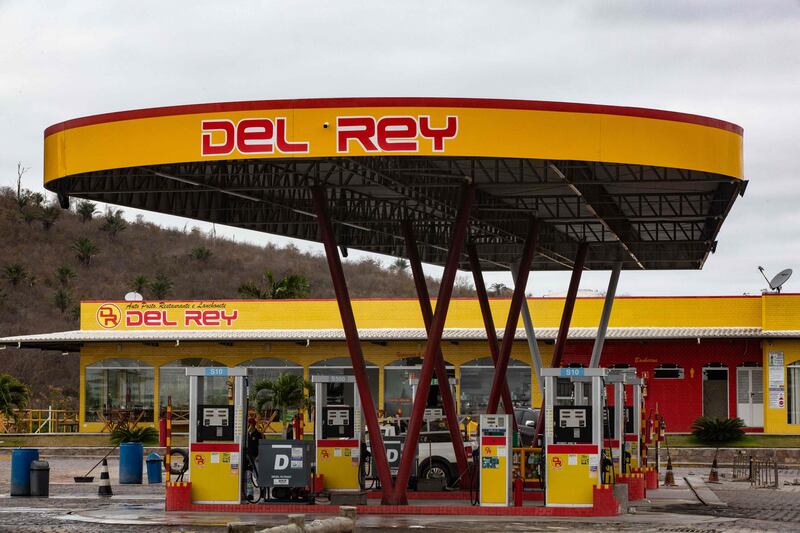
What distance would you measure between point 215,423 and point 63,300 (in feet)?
280

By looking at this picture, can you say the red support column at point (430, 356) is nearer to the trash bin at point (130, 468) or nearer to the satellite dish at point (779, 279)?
the trash bin at point (130, 468)

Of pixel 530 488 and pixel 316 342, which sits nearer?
pixel 530 488

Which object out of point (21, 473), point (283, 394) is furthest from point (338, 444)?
point (283, 394)

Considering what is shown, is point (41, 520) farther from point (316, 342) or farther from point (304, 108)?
point (316, 342)

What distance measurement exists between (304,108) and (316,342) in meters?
31.1

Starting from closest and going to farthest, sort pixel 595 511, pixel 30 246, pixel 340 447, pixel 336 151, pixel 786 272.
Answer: pixel 336 151 → pixel 595 511 → pixel 340 447 → pixel 786 272 → pixel 30 246

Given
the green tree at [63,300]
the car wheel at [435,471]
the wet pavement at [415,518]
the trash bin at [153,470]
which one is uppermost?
the green tree at [63,300]

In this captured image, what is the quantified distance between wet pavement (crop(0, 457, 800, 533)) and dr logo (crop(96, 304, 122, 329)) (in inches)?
935

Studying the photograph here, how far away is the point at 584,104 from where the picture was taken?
23188 mm

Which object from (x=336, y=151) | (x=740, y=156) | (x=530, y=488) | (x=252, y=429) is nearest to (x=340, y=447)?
(x=252, y=429)

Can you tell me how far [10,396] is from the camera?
5412 centimetres

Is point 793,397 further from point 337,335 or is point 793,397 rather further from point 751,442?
point 337,335

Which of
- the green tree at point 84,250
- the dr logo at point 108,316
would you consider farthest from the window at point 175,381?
the green tree at point 84,250

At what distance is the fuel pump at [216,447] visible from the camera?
1008 inches
